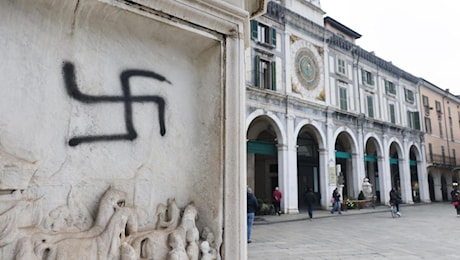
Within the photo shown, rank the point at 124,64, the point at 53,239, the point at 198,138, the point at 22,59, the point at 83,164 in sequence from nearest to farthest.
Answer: the point at 53,239 < the point at 22,59 < the point at 83,164 < the point at 124,64 < the point at 198,138

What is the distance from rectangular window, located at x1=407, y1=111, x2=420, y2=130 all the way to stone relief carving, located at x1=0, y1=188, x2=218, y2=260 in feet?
102

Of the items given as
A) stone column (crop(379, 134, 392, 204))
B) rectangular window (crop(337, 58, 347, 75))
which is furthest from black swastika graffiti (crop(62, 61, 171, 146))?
stone column (crop(379, 134, 392, 204))

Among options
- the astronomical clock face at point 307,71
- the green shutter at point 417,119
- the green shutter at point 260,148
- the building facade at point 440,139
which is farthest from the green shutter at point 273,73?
the building facade at point 440,139

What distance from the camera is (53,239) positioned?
1.68 metres

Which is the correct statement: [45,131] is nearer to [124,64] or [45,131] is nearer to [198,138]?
[124,64]

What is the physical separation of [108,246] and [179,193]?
0.59 meters

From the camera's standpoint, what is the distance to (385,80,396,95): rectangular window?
27.2 m

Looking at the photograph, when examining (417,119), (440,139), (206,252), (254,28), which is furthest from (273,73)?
(440,139)

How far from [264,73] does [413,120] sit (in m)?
18.2

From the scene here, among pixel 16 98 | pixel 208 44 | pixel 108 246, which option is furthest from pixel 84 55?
pixel 108 246

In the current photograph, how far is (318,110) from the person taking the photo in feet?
67.3

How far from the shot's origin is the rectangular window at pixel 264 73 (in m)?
17.6

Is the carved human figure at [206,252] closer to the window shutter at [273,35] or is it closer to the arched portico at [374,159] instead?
the window shutter at [273,35]

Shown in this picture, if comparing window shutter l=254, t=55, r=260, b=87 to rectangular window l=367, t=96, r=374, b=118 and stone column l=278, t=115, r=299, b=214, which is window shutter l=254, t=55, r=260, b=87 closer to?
stone column l=278, t=115, r=299, b=214
